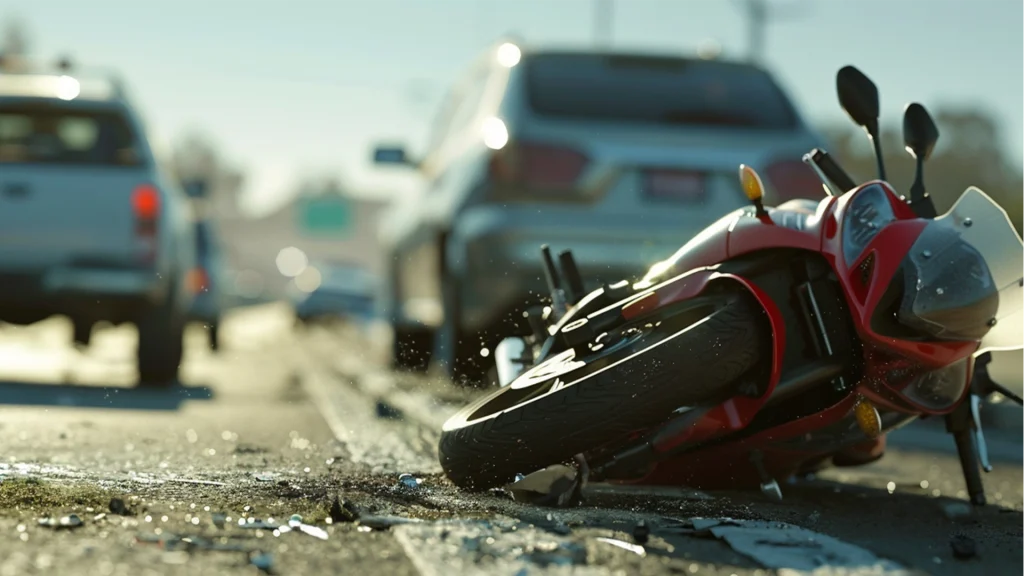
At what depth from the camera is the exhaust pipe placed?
19.0 ft

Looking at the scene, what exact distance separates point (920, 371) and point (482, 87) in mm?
5428

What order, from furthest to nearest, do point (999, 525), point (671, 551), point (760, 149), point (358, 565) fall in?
point (760, 149)
point (999, 525)
point (671, 551)
point (358, 565)

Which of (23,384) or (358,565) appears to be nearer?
(358,565)

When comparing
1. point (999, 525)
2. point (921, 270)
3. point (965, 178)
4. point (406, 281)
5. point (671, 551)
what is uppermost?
point (921, 270)

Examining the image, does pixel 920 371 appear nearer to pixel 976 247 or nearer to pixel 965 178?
pixel 976 247

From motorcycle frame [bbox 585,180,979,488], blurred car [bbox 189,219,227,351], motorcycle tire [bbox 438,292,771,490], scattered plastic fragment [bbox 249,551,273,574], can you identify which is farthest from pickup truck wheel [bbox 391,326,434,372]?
scattered plastic fragment [bbox 249,551,273,574]

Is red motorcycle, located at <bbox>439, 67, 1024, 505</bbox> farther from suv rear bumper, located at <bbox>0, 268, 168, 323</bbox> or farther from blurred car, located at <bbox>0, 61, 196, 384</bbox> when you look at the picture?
blurred car, located at <bbox>0, 61, 196, 384</bbox>

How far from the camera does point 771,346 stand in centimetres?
474

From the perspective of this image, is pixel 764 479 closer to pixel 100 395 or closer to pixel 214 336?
pixel 100 395

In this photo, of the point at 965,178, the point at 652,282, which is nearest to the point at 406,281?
the point at 652,282

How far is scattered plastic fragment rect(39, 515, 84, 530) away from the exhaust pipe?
187 cm

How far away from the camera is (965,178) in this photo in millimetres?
123062

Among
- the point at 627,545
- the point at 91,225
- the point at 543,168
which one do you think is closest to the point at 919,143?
the point at 627,545

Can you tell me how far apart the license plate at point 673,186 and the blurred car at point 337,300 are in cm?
3389
